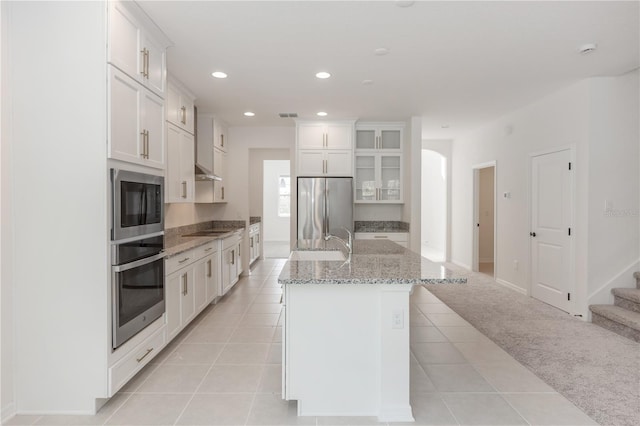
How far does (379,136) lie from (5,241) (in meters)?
4.94

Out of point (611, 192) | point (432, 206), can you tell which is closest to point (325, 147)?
point (611, 192)

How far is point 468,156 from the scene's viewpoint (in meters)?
6.98

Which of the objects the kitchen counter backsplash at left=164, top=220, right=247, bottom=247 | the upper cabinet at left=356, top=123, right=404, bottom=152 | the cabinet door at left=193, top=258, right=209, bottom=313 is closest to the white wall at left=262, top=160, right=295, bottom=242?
the kitchen counter backsplash at left=164, top=220, right=247, bottom=247

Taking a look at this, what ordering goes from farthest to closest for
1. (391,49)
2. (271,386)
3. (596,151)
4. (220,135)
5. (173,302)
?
(220,135)
(596,151)
(173,302)
(391,49)
(271,386)

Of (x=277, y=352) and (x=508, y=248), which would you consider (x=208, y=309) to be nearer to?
(x=277, y=352)

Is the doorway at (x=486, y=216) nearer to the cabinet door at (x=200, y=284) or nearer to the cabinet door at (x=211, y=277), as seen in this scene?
the cabinet door at (x=211, y=277)

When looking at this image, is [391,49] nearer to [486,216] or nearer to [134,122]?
[134,122]

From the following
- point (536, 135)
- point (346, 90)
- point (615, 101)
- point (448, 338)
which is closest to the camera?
point (448, 338)

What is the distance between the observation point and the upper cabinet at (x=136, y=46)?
7.43 feet

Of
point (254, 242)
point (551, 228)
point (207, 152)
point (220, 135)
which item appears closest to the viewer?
point (551, 228)

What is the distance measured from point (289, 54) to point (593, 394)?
11.3ft

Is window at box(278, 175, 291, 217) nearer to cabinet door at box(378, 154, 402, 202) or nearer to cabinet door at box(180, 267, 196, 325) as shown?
cabinet door at box(378, 154, 402, 202)

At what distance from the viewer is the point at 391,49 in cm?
314

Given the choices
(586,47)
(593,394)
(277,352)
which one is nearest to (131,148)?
(277,352)
